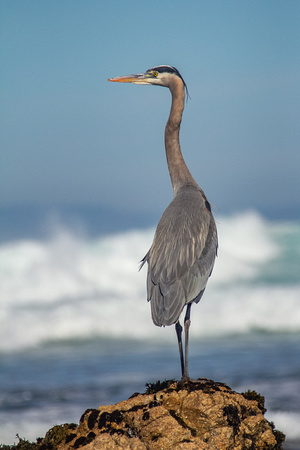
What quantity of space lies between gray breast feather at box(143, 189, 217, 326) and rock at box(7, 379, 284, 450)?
0.97 meters

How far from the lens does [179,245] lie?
7758 mm

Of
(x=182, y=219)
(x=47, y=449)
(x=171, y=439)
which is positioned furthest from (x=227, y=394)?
(x=182, y=219)

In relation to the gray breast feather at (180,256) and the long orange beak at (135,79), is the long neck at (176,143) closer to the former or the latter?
the long orange beak at (135,79)

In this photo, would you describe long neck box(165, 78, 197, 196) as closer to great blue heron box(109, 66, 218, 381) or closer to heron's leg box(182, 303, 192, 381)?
great blue heron box(109, 66, 218, 381)

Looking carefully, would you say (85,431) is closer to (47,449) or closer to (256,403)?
(47,449)

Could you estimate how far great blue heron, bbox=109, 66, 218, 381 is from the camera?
710cm

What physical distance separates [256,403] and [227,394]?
51 centimetres

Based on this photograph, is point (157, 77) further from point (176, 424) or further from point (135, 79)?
point (176, 424)

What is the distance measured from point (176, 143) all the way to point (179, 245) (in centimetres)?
231

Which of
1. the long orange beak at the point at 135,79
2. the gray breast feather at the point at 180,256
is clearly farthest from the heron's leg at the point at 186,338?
the long orange beak at the point at 135,79

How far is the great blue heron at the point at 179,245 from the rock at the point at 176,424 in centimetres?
56

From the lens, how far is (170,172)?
9.48 metres

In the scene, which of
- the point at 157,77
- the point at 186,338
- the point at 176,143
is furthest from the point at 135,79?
the point at 186,338

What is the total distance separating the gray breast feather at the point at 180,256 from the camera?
7.06 m
